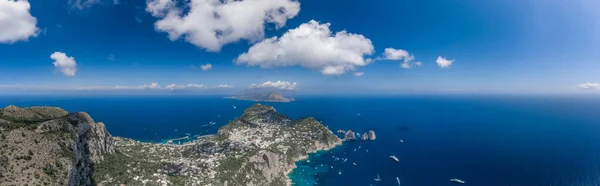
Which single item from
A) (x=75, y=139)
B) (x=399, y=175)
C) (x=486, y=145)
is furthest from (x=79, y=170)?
(x=486, y=145)

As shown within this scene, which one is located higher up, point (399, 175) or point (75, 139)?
point (75, 139)

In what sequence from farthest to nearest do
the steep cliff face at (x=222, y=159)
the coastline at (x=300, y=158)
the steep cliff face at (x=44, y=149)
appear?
the coastline at (x=300, y=158)
the steep cliff face at (x=222, y=159)
the steep cliff face at (x=44, y=149)

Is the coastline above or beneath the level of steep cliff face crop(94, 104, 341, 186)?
beneath

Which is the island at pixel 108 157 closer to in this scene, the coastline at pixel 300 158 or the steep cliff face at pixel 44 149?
the steep cliff face at pixel 44 149

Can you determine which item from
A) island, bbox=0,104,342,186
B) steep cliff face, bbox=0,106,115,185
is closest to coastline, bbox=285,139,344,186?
island, bbox=0,104,342,186

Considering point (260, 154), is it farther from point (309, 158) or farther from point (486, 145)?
point (486, 145)

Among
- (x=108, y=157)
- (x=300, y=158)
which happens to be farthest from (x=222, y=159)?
(x=300, y=158)

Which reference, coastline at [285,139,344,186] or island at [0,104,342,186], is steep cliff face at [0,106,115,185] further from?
coastline at [285,139,344,186]

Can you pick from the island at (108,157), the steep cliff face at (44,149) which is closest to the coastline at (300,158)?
the island at (108,157)
